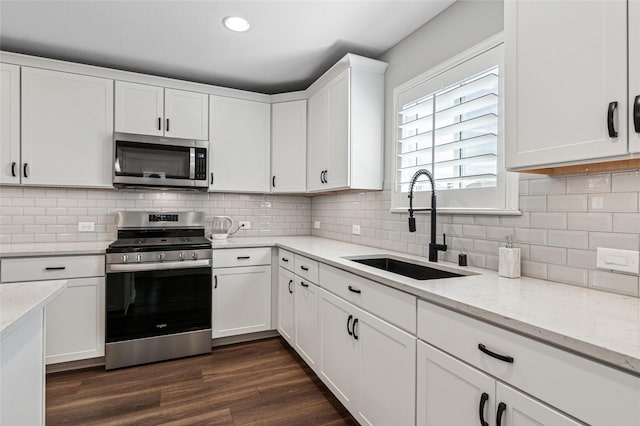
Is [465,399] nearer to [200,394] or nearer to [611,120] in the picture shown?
[611,120]

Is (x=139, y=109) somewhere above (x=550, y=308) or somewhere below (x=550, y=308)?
above

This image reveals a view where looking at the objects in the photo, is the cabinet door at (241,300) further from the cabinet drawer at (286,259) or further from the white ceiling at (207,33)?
the white ceiling at (207,33)

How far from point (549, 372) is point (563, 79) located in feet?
3.18

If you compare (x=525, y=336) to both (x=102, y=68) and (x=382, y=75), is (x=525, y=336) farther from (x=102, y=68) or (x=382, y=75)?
(x=102, y=68)

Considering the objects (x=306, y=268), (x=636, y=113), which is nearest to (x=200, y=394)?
(x=306, y=268)

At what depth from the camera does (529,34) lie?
1.31 meters

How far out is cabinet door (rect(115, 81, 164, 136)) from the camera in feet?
9.57

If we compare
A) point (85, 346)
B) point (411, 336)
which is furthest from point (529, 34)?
point (85, 346)

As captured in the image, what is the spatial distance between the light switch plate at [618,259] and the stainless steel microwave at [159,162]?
2853 millimetres

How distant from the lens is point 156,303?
2.72 m

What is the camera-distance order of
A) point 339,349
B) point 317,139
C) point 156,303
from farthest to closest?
1. point 317,139
2. point 156,303
3. point 339,349

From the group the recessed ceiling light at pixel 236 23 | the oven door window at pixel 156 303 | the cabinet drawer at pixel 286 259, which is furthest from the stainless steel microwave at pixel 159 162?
the recessed ceiling light at pixel 236 23

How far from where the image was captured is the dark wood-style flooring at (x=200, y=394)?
2.02 meters

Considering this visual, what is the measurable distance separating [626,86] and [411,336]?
1.12m
